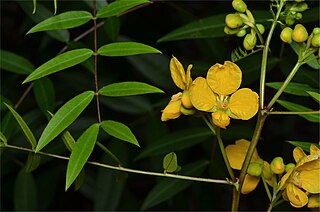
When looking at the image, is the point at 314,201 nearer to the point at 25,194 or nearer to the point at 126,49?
the point at 126,49

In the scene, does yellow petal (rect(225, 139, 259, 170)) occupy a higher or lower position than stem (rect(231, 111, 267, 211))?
lower

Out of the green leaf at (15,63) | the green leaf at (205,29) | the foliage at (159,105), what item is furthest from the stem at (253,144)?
the green leaf at (15,63)

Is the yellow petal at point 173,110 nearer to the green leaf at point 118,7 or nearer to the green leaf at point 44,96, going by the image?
the green leaf at point 118,7

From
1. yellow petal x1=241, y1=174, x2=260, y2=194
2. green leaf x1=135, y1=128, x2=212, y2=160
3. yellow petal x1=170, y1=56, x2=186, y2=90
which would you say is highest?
yellow petal x1=170, y1=56, x2=186, y2=90

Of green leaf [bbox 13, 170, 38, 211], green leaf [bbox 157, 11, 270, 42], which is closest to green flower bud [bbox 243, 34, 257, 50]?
green leaf [bbox 157, 11, 270, 42]

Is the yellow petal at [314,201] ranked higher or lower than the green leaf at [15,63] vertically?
lower

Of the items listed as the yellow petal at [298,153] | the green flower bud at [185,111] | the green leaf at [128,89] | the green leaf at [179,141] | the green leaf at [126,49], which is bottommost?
the green leaf at [179,141]

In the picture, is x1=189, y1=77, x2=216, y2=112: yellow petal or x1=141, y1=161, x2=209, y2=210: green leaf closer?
x1=189, y1=77, x2=216, y2=112: yellow petal

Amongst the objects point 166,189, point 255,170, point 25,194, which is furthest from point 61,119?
point 25,194

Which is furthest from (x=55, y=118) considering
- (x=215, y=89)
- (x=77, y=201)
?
(x=77, y=201)

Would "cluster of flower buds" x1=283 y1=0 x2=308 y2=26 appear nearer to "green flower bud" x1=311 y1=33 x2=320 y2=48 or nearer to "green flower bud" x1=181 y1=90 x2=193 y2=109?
"green flower bud" x1=311 y1=33 x2=320 y2=48
